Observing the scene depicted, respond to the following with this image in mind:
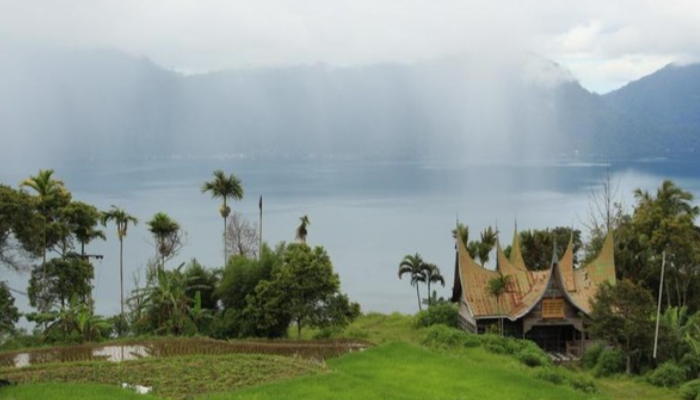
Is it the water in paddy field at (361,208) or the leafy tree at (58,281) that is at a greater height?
the water in paddy field at (361,208)

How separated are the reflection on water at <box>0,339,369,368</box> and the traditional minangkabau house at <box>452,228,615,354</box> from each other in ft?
29.3

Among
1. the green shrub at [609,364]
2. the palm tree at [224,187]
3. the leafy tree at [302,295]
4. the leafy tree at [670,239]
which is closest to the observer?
the green shrub at [609,364]

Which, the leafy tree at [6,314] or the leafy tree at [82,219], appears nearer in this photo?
the leafy tree at [6,314]

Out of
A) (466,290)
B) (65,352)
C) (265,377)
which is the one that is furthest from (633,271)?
(65,352)

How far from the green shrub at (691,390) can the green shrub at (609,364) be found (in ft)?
13.0

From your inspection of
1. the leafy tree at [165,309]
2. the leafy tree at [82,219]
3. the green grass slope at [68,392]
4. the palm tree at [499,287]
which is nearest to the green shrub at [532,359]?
the palm tree at [499,287]

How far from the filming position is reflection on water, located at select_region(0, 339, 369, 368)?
22.5m

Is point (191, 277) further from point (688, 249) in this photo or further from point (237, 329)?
point (688, 249)

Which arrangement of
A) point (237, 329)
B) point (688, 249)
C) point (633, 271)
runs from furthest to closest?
point (633, 271)
point (688, 249)
point (237, 329)

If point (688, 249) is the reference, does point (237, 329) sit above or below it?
below

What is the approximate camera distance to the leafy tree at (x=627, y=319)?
27.7m

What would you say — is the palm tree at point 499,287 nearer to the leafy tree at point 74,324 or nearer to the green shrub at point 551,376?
the green shrub at point 551,376

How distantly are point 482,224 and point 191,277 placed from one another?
213ft

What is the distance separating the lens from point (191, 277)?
3189 cm
